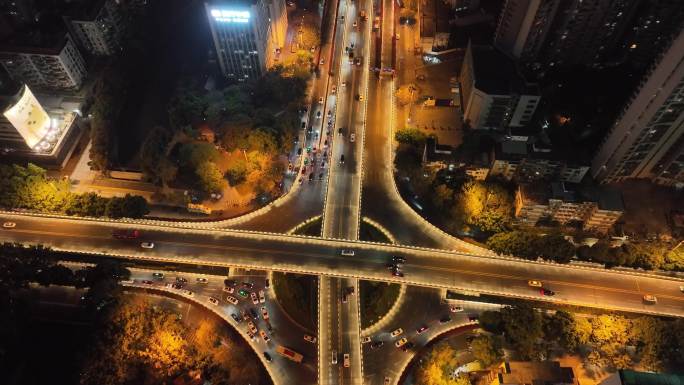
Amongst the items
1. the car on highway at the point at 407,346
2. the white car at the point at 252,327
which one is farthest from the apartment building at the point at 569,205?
the white car at the point at 252,327

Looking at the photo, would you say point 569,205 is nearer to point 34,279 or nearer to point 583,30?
point 583,30

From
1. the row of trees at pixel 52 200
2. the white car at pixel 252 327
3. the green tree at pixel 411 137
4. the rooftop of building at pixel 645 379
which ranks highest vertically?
the green tree at pixel 411 137

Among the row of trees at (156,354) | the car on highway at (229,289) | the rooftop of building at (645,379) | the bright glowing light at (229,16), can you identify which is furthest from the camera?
the bright glowing light at (229,16)

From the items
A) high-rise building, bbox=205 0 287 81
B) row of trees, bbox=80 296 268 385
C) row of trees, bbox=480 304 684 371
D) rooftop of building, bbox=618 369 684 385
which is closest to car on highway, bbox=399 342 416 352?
row of trees, bbox=480 304 684 371

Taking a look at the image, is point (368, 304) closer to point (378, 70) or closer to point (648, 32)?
point (378, 70)

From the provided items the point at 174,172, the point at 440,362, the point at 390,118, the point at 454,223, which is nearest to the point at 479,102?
the point at 390,118

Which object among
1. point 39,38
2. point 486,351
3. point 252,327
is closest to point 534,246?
point 486,351

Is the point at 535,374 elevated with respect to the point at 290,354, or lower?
lower

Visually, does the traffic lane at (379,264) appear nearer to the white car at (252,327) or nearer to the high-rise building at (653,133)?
the white car at (252,327)
